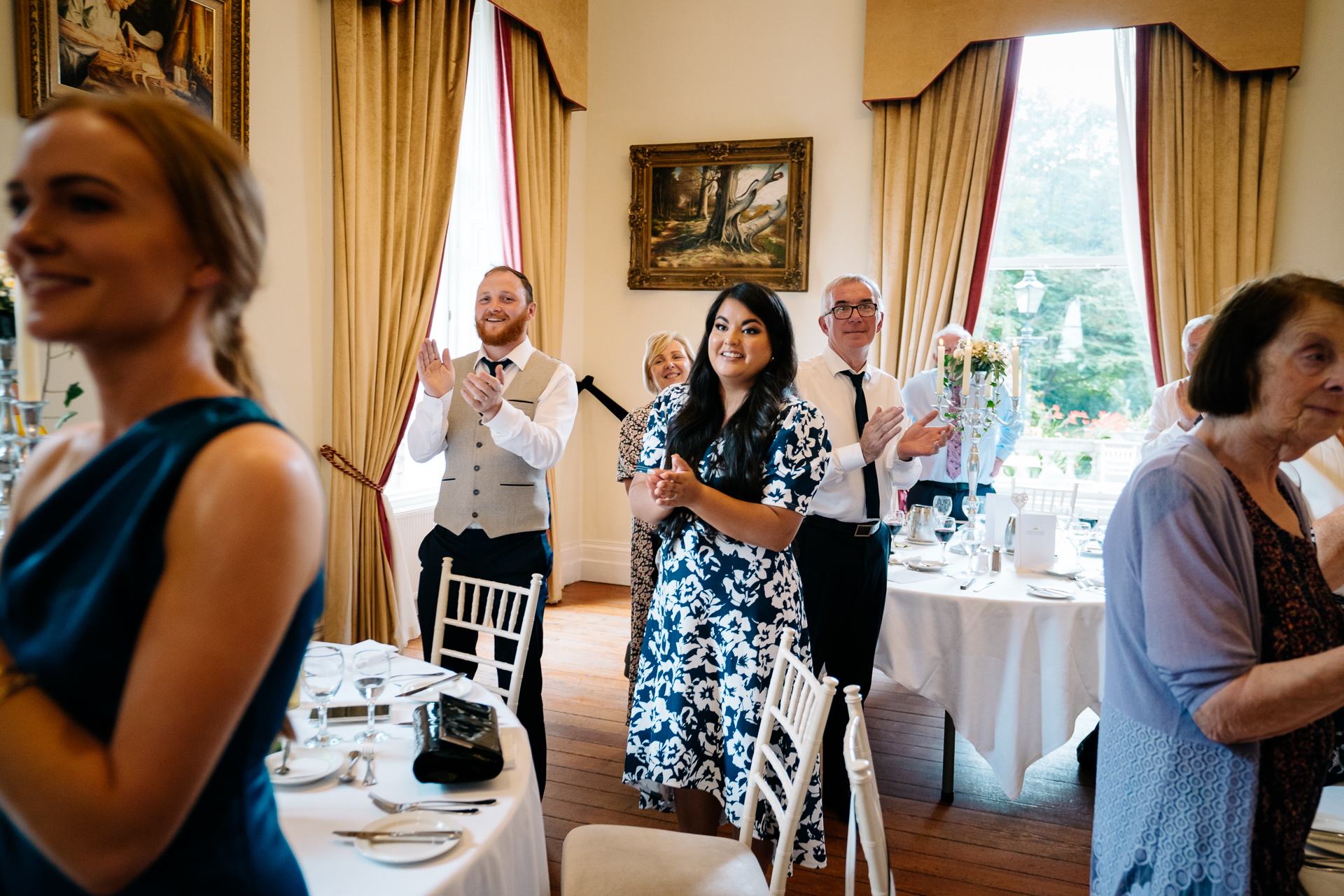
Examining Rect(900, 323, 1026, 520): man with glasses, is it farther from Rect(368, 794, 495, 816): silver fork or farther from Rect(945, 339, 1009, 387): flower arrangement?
Rect(368, 794, 495, 816): silver fork

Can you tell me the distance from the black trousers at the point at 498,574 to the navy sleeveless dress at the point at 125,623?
2088 mm

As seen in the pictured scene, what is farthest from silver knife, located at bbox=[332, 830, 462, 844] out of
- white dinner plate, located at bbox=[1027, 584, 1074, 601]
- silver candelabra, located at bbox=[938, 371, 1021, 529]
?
silver candelabra, located at bbox=[938, 371, 1021, 529]

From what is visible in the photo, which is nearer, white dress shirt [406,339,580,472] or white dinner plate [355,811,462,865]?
white dinner plate [355,811,462,865]

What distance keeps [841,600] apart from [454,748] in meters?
1.73

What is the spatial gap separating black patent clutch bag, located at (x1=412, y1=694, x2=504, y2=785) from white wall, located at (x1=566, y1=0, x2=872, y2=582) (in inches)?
174

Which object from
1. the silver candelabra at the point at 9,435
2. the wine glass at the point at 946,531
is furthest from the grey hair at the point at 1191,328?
the silver candelabra at the point at 9,435

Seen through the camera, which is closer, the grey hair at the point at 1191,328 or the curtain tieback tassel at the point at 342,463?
the curtain tieback tassel at the point at 342,463

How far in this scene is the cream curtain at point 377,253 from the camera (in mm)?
3875

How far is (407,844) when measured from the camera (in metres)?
1.24

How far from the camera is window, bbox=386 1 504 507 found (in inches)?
192

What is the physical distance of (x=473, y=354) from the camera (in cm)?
316

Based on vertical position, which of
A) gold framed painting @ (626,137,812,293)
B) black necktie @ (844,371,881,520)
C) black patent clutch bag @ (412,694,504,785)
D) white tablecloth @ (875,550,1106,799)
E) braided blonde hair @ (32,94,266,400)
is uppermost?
gold framed painting @ (626,137,812,293)

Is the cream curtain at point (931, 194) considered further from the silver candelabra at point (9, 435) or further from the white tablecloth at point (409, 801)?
the silver candelabra at point (9, 435)

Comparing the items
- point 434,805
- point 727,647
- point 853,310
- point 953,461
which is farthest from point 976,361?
point 434,805
